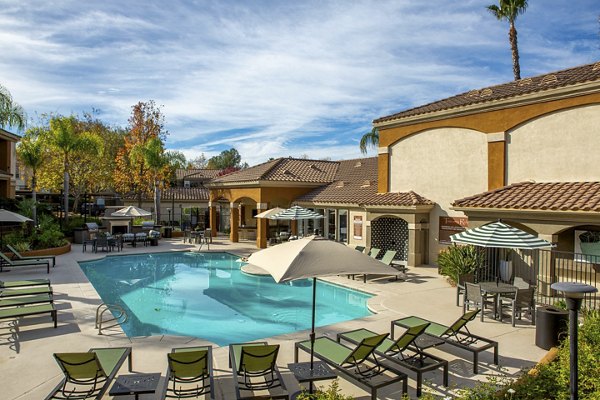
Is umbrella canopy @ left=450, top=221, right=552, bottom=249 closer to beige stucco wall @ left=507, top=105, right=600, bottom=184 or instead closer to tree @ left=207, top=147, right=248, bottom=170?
beige stucco wall @ left=507, top=105, right=600, bottom=184

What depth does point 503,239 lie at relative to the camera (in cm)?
1158

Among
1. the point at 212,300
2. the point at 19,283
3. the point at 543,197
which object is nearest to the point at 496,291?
the point at 543,197

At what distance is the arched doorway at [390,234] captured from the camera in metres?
22.2

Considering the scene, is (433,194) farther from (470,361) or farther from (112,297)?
(112,297)

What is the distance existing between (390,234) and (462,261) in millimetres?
7591

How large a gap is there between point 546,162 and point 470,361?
11545mm

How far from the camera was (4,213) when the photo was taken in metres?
18.5

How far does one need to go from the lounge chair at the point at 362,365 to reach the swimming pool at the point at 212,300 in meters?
4.13

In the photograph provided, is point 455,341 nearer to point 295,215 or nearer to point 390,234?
point 295,215

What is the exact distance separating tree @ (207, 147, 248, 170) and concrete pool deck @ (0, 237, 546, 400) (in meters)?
74.1

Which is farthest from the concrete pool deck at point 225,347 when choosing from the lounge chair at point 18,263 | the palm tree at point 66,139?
the palm tree at point 66,139

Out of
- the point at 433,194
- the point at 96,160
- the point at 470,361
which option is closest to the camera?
the point at 470,361

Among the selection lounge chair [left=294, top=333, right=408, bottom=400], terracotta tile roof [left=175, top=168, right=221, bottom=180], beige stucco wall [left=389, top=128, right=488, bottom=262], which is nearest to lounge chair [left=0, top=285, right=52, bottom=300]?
lounge chair [left=294, top=333, right=408, bottom=400]

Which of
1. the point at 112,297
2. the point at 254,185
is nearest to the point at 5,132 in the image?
the point at 254,185
